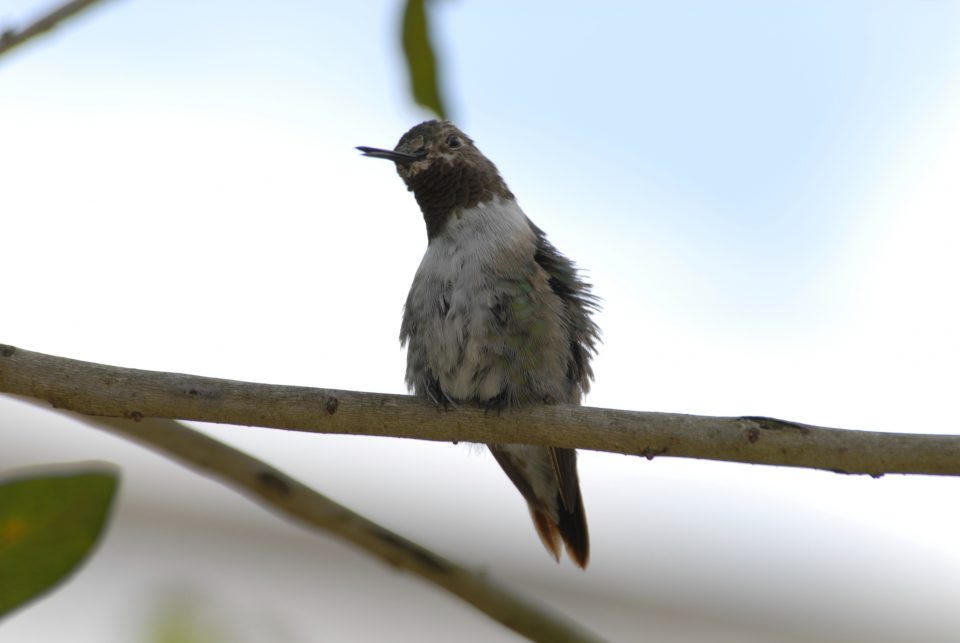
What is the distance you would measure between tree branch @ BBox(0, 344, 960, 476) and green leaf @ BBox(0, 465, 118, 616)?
25.6 inches

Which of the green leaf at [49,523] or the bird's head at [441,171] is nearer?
the green leaf at [49,523]

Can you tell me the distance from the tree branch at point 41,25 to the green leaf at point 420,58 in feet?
2.41

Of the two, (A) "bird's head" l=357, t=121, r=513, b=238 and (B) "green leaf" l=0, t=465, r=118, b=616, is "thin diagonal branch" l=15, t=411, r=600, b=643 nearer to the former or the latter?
(B) "green leaf" l=0, t=465, r=118, b=616

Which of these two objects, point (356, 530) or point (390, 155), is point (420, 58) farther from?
point (390, 155)

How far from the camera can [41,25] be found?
7.98 ft

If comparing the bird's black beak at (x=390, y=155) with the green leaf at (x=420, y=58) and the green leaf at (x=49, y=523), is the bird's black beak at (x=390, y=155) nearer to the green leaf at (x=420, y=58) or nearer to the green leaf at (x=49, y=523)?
the green leaf at (x=420, y=58)

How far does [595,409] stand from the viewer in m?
2.95

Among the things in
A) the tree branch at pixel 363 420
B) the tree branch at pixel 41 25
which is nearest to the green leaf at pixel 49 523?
the tree branch at pixel 363 420

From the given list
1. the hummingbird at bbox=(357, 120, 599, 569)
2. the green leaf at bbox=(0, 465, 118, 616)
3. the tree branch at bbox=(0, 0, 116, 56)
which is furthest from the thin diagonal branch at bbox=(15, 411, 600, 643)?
the tree branch at bbox=(0, 0, 116, 56)

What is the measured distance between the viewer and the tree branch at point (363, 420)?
2.58 m

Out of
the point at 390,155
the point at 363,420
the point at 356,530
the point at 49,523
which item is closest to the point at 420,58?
the point at 363,420

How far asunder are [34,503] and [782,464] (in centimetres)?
175

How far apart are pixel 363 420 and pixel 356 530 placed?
343 mm

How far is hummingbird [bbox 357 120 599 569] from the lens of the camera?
386 centimetres
